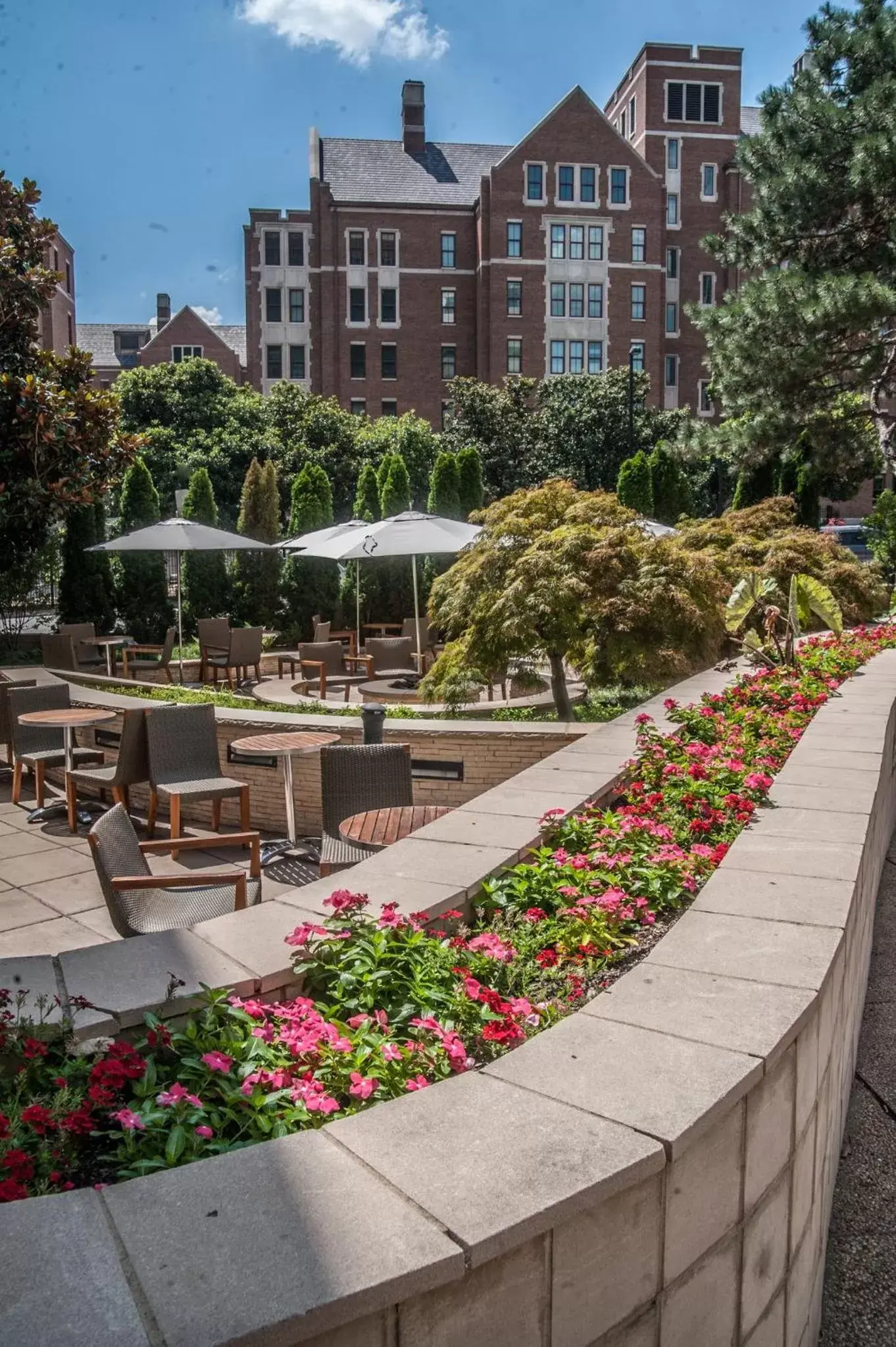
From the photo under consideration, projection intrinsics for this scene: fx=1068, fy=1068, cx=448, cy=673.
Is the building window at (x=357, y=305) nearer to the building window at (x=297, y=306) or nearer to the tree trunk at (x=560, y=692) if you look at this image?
the building window at (x=297, y=306)

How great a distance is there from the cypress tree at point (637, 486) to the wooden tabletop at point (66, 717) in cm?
1705

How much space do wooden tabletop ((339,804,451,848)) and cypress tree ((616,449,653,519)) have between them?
63.9 feet

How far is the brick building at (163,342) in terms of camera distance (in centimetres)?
6838

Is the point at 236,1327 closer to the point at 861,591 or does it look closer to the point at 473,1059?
the point at 473,1059

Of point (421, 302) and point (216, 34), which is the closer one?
point (216, 34)

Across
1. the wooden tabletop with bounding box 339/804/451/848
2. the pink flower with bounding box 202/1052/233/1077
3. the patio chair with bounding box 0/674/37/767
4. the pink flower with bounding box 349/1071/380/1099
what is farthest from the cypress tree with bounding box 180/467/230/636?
the pink flower with bounding box 349/1071/380/1099

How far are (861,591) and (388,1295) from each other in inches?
570

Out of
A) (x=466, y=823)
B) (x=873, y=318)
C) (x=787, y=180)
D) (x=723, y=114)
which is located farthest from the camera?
(x=723, y=114)

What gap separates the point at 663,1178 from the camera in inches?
78.8

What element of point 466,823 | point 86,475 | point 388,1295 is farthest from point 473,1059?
point 86,475

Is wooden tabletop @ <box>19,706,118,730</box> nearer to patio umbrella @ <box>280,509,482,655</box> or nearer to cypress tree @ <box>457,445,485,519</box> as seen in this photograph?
patio umbrella @ <box>280,509,482,655</box>

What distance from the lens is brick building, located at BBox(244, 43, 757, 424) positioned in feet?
175

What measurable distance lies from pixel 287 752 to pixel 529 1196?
248 inches

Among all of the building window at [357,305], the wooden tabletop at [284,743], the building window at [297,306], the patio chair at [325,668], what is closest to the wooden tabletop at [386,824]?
the wooden tabletop at [284,743]
